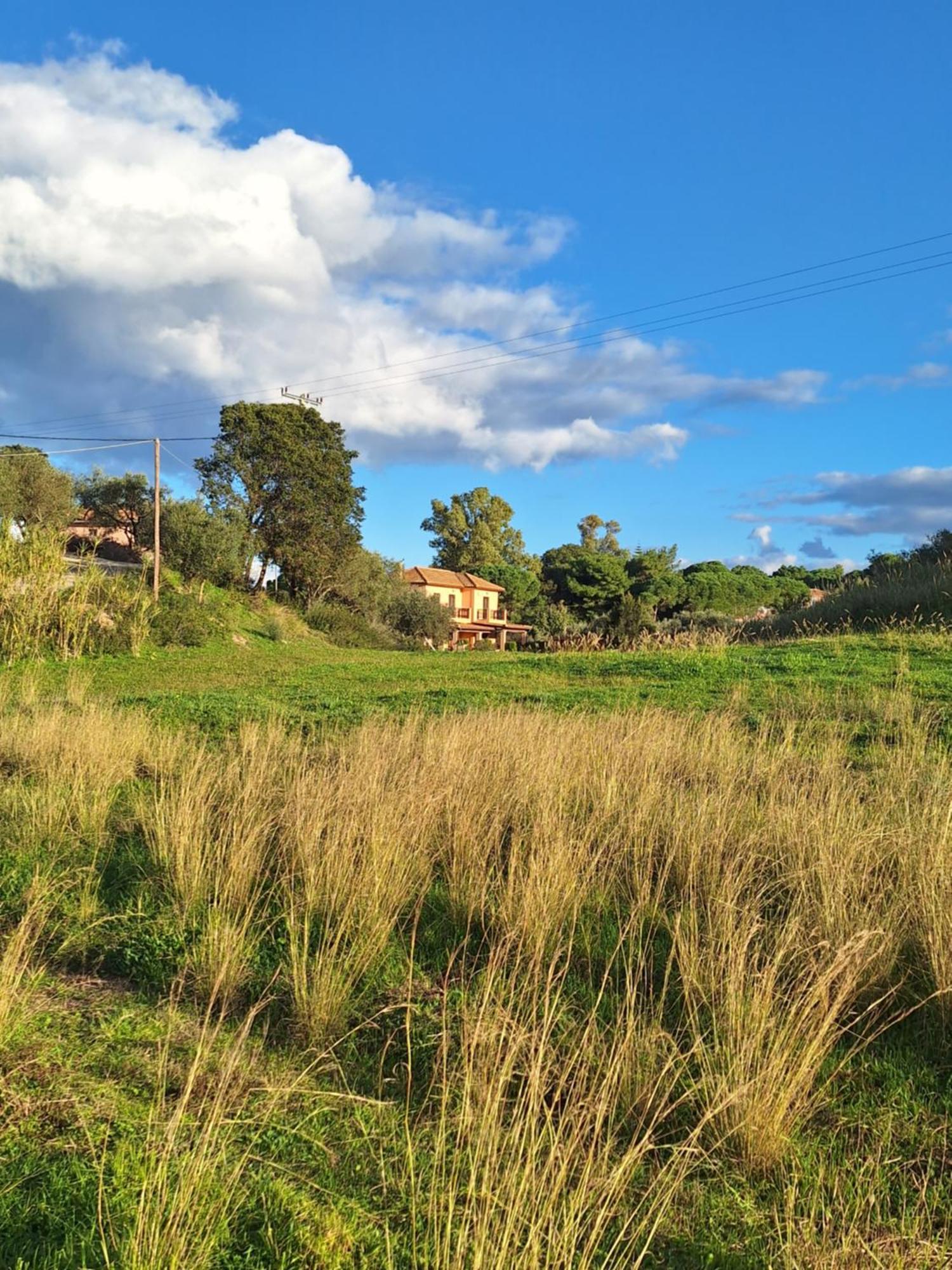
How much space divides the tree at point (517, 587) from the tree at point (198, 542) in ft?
124

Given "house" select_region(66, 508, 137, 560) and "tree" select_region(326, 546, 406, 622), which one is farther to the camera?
"tree" select_region(326, 546, 406, 622)

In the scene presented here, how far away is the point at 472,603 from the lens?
209 feet

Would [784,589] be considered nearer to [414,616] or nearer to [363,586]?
[414,616]

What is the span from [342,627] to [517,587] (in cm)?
3616

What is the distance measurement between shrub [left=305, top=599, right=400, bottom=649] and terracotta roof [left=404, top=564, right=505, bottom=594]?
2283 centimetres

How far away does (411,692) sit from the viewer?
1274 cm

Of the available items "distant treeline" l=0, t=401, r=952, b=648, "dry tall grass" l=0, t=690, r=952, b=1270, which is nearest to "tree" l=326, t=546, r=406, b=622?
"distant treeline" l=0, t=401, r=952, b=648

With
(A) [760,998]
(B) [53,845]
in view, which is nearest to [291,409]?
(B) [53,845]

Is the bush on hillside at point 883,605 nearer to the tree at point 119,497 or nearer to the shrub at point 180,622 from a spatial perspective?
the shrub at point 180,622

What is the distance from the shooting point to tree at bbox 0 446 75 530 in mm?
29375

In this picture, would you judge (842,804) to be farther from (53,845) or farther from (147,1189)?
(53,845)

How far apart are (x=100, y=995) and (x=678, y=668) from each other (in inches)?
443

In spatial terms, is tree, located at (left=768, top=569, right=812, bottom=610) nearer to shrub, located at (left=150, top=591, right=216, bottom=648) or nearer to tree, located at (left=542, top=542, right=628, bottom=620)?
tree, located at (left=542, top=542, right=628, bottom=620)

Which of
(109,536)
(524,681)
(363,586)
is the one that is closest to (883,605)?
(524,681)
